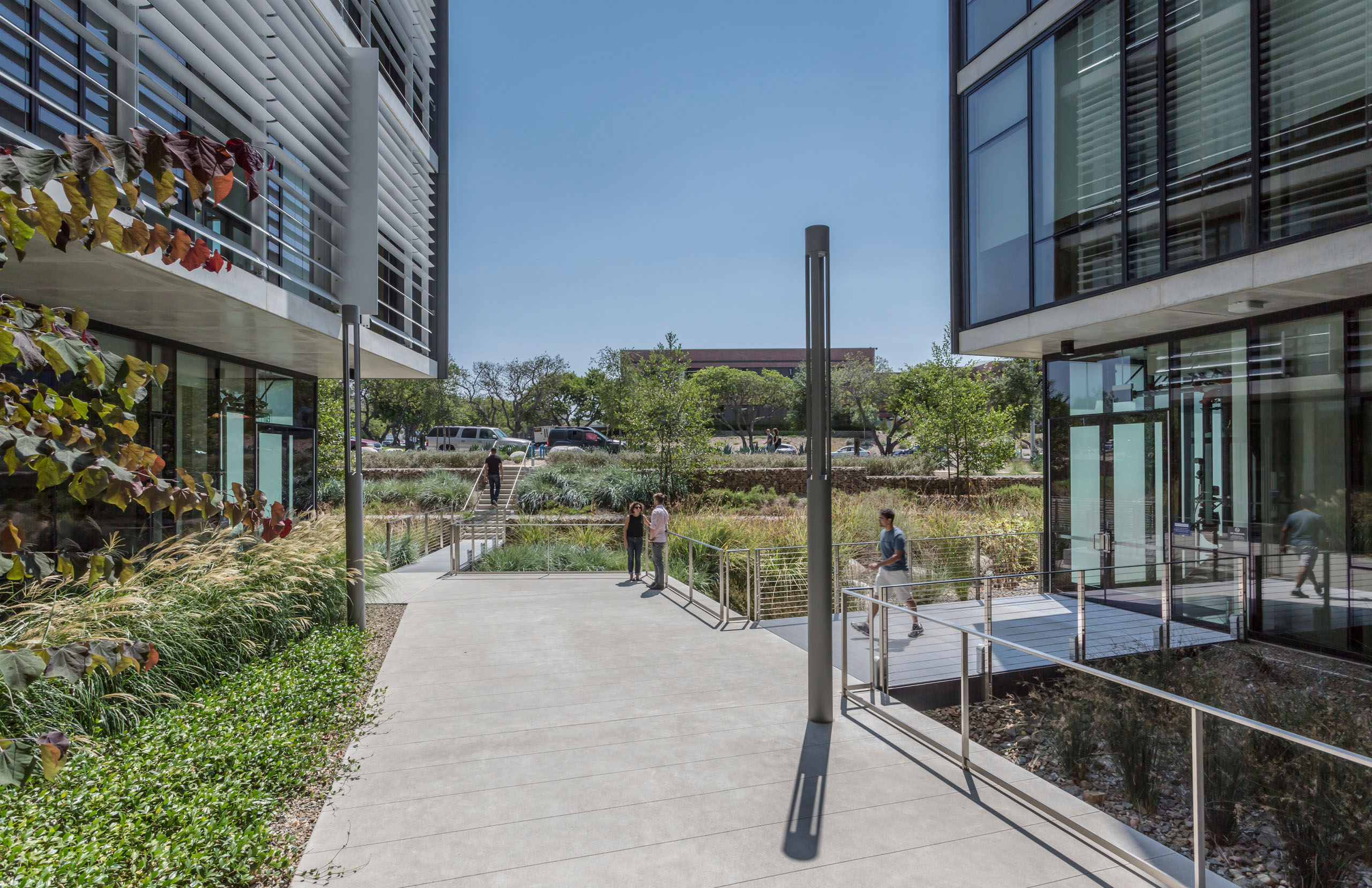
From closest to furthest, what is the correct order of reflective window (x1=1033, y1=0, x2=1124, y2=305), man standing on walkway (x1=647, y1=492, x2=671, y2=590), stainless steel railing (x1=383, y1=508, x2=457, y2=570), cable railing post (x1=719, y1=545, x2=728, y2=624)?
cable railing post (x1=719, y1=545, x2=728, y2=624) → reflective window (x1=1033, y1=0, x2=1124, y2=305) → man standing on walkway (x1=647, y1=492, x2=671, y2=590) → stainless steel railing (x1=383, y1=508, x2=457, y2=570)

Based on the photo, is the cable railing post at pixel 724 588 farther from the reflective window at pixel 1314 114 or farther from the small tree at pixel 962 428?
the small tree at pixel 962 428

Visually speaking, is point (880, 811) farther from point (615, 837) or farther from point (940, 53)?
point (940, 53)

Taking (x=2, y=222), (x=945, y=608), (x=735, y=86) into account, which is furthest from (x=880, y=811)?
(x=735, y=86)

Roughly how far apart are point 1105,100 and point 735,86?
16.6 ft

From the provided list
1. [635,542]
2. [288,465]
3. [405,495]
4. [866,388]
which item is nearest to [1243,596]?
[635,542]

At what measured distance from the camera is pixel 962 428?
876 inches

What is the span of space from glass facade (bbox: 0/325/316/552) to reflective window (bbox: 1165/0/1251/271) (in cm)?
1017

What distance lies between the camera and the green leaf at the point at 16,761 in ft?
4.60

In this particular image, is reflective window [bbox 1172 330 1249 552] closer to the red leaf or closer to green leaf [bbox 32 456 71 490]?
the red leaf

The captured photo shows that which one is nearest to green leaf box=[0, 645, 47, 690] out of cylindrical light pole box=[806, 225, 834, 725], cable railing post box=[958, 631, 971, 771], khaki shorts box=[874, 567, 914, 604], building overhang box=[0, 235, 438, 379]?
building overhang box=[0, 235, 438, 379]

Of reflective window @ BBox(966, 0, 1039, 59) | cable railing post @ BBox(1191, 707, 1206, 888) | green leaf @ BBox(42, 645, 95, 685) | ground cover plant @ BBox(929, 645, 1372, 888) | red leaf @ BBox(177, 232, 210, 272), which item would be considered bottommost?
ground cover plant @ BBox(929, 645, 1372, 888)

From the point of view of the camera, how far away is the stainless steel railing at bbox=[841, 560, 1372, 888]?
9.70 ft

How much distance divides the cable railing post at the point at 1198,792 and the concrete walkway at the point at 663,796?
0.19m

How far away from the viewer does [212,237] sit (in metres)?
6.90
